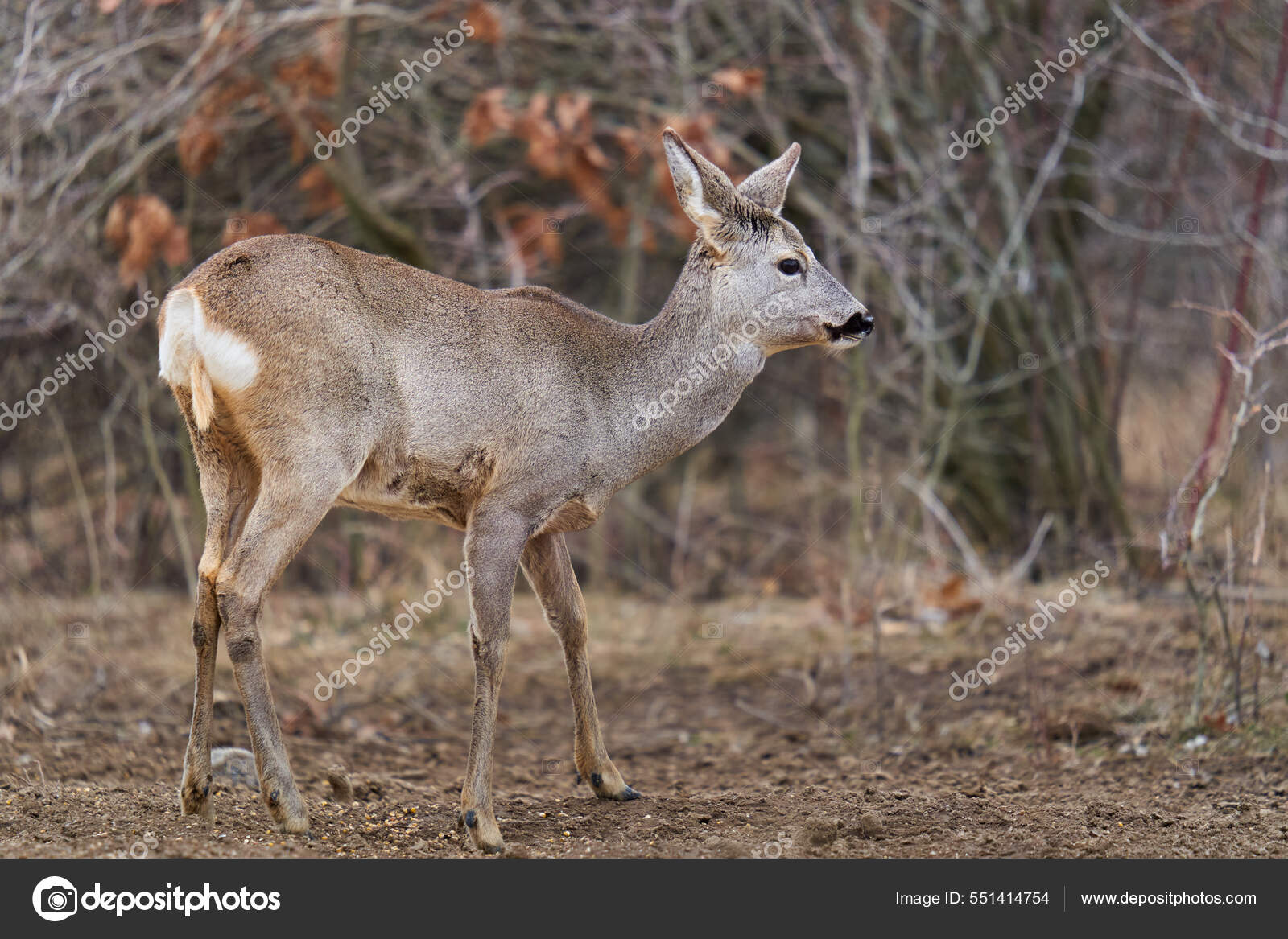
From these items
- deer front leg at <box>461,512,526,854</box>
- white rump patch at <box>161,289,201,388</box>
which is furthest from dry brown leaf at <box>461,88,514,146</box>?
deer front leg at <box>461,512,526,854</box>

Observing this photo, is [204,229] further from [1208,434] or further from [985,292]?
[1208,434]

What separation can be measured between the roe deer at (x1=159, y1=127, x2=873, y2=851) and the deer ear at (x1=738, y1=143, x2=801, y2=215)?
15 mm

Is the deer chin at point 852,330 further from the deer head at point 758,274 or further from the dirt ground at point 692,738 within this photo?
the dirt ground at point 692,738

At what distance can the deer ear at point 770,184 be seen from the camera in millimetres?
6324

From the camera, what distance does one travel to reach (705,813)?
19.7 feet

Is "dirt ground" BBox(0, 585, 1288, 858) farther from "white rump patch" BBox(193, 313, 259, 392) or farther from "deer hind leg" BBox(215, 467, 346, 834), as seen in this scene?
"white rump patch" BBox(193, 313, 259, 392)

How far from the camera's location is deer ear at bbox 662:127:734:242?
591 centimetres

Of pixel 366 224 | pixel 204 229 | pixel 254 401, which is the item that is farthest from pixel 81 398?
pixel 254 401

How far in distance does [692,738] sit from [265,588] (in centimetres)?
343

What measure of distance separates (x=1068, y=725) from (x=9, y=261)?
23.1 ft

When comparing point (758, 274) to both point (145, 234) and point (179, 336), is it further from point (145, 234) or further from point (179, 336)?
point (145, 234)

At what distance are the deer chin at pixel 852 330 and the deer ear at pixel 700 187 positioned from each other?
667 millimetres

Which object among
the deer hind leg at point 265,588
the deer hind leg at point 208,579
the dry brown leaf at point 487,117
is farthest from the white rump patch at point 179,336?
the dry brown leaf at point 487,117
